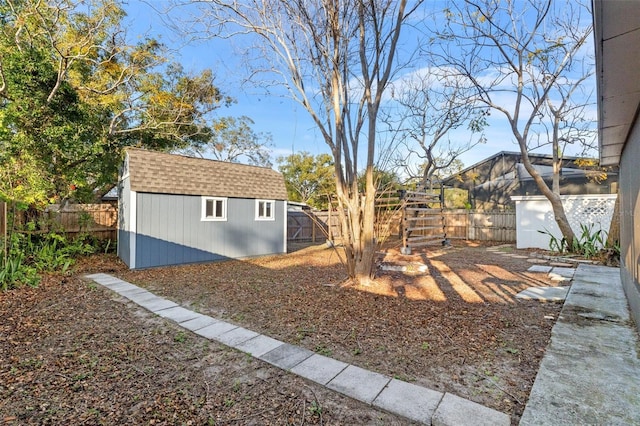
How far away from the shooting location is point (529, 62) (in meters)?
8.47

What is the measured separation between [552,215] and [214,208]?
1121 cm

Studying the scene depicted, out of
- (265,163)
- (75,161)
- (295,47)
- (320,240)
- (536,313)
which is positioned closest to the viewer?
(536,313)

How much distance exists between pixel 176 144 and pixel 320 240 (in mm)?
7961

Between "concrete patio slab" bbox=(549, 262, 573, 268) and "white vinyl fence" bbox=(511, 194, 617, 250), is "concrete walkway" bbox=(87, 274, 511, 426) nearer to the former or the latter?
"concrete patio slab" bbox=(549, 262, 573, 268)

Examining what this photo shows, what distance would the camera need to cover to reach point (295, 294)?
4.96 metres

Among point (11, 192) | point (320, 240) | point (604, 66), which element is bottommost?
point (320, 240)

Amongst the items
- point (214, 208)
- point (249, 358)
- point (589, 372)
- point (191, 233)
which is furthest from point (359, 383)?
point (214, 208)

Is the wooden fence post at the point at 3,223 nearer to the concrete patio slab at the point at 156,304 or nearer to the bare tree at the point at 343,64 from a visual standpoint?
the concrete patio slab at the point at 156,304

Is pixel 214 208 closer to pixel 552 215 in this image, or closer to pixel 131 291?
pixel 131 291

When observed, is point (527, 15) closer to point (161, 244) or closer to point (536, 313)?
point (536, 313)

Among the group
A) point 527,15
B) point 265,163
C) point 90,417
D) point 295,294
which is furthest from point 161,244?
point 265,163

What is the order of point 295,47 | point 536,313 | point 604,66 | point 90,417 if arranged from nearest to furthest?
point 90,417 → point 604,66 → point 536,313 → point 295,47

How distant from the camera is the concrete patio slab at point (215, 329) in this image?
3.29 m

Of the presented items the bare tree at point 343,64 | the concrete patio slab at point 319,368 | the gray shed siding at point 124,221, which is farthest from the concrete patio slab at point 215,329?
the gray shed siding at point 124,221
